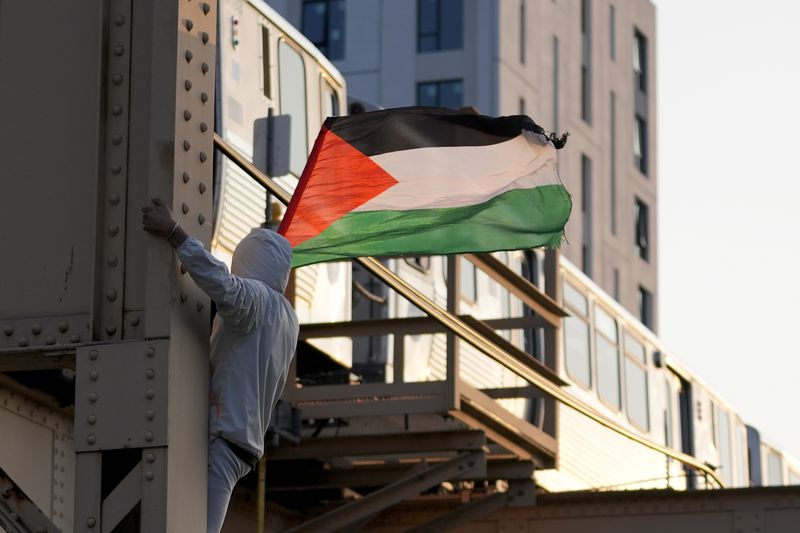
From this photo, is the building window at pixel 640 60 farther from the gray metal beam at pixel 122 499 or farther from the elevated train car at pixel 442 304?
the gray metal beam at pixel 122 499

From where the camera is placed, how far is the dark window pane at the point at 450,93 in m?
48.8

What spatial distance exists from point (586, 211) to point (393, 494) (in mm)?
36445

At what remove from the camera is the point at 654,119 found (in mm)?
59656

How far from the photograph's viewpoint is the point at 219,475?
7.88m

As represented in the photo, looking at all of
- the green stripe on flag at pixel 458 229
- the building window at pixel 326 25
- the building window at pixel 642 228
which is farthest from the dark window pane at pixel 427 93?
the green stripe on flag at pixel 458 229

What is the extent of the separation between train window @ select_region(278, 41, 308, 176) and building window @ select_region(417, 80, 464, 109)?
30060mm

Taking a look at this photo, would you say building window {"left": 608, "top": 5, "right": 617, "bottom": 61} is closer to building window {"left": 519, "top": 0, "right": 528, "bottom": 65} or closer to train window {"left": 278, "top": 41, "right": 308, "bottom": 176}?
building window {"left": 519, "top": 0, "right": 528, "bottom": 65}

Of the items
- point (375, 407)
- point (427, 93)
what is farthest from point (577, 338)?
point (427, 93)

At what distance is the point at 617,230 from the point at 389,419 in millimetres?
37066

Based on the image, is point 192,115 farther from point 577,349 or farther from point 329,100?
point 577,349

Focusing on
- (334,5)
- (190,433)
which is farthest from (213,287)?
(334,5)

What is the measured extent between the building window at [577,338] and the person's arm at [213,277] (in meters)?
15.6

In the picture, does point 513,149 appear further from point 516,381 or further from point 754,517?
point 516,381

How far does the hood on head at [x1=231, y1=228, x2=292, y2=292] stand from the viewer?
7945mm
